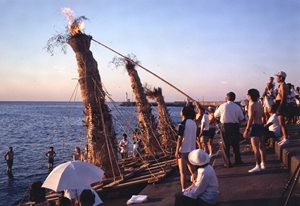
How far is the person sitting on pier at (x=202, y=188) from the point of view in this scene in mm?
5348

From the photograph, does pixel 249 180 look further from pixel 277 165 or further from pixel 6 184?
pixel 6 184

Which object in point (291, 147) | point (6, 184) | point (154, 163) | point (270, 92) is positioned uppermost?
point (270, 92)

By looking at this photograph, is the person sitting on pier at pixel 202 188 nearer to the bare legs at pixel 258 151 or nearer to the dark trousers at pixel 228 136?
the bare legs at pixel 258 151

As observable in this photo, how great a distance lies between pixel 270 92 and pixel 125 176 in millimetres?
5414

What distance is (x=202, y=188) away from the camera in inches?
211

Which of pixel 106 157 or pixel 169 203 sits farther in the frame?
pixel 106 157

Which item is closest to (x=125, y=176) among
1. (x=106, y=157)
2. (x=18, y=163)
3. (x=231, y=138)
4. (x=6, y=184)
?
(x=106, y=157)

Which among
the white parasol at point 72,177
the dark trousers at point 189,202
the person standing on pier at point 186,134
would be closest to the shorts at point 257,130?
the person standing on pier at point 186,134

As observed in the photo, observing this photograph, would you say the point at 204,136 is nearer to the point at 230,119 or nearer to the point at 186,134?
the point at 230,119

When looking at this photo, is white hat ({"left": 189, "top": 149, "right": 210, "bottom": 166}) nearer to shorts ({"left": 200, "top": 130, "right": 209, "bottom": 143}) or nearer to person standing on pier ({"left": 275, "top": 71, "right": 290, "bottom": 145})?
person standing on pier ({"left": 275, "top": 71, "right": 290, "bottom": 145})

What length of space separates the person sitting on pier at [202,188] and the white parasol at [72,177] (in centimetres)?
166

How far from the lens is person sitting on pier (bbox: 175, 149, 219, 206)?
5.35m

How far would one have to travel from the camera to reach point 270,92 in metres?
11.4

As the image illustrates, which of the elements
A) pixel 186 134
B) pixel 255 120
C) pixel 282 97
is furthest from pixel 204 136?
pixel 186 134
